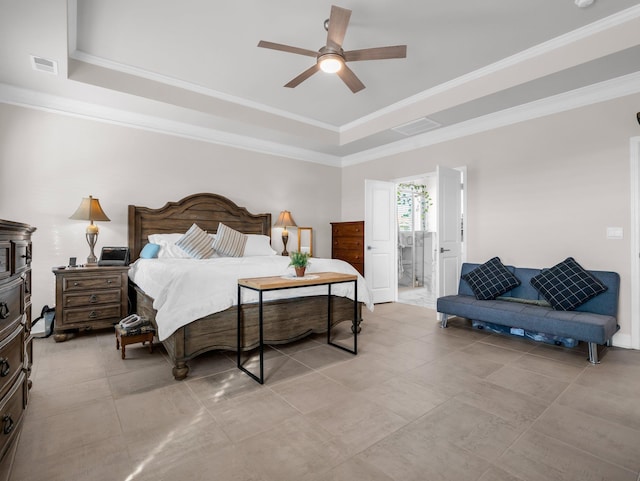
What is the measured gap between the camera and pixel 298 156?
20.5 feet

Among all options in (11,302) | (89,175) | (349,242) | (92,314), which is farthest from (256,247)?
(11,302)

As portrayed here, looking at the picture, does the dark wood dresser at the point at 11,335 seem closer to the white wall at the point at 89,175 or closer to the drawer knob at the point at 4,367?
the drawer knob at the point at 4,367

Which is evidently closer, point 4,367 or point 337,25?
point 4,367

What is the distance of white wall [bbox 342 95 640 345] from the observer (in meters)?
3.54

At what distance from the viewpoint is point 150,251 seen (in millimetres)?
4270

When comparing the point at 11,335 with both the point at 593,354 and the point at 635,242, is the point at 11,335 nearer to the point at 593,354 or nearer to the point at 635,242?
the point at 593,354

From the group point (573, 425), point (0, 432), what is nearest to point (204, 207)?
point (0, 432)

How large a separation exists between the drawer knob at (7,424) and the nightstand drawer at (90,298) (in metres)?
2.51

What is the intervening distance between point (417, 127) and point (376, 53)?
2405 millimetres

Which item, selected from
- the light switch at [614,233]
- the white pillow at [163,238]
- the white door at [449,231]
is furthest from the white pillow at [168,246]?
the light switch at [614,233]

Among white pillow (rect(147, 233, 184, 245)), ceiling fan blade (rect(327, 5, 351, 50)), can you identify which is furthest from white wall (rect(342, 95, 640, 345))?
white pillow (rect(147, 233, 184, 245))

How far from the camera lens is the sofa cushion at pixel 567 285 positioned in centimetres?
345

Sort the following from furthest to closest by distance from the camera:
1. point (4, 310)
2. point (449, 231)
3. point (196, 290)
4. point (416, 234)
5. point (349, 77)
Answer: point (416, 234) → point (449, 231) → point (349, 77) → point (196, 290) → point (4, 310)

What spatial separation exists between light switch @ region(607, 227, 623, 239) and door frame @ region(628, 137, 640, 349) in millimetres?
96
